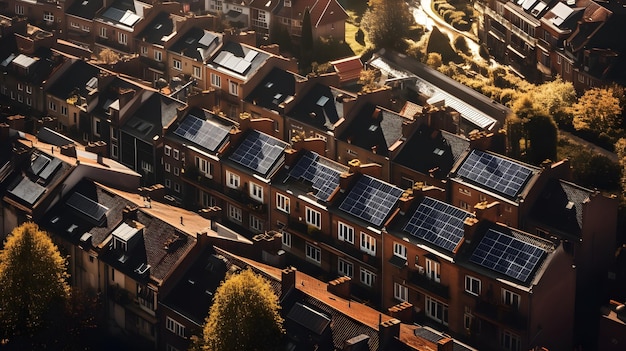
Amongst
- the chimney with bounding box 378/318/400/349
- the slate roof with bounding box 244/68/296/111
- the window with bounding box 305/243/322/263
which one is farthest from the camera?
the slate roof with bounding box 244/68/296/111

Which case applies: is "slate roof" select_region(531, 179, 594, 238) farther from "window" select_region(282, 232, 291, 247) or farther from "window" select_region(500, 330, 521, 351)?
"window" select_region(282, 232, 291, 247)

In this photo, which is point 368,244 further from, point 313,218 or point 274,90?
point 274,90

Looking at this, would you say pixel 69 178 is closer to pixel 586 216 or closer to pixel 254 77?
pixel 254 77

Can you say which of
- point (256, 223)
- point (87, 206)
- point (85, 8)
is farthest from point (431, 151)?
point (85, 8)

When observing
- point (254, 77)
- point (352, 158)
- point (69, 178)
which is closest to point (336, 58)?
point (254, 77)

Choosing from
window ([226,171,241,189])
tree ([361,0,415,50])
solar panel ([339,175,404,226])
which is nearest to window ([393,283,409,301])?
solar panel ([339,175,404,226])

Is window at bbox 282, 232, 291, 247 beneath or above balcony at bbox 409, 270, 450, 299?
beneath
